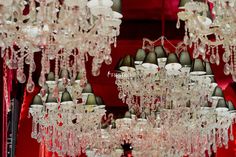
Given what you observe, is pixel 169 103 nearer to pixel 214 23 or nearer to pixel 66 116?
pixel 66 116

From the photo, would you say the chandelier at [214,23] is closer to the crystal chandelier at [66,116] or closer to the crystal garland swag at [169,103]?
the crystal garland swag at [169,103]

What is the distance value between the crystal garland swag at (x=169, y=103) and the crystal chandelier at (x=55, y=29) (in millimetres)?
2530

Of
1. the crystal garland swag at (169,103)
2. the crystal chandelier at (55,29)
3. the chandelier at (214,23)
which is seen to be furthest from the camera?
the crystal garland swag at (169,103)

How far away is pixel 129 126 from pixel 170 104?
1.59 meters

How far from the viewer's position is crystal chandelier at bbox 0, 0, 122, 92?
469 centimetres

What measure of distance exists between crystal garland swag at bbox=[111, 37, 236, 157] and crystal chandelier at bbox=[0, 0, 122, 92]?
253 cm

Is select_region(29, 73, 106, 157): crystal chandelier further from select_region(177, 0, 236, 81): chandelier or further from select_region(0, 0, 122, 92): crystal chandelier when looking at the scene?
select_region(177, 0, 236, 81): chandelier

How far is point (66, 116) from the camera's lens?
9562 mm

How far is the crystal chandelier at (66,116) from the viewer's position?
894 centimetres

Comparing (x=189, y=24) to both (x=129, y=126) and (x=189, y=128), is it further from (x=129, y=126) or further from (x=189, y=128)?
(x=129, y=126)

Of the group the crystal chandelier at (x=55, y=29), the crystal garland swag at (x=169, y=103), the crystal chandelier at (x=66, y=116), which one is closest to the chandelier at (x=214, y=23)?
the crystal chandelier at (x=55, y=29)

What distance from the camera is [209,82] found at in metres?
8.39

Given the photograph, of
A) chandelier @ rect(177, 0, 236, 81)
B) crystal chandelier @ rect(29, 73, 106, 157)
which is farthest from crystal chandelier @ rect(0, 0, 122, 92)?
crystal chandelier @ rect(29, 73, 106, 157)

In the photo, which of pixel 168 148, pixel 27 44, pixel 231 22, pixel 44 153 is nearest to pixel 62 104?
pixel 168 148
